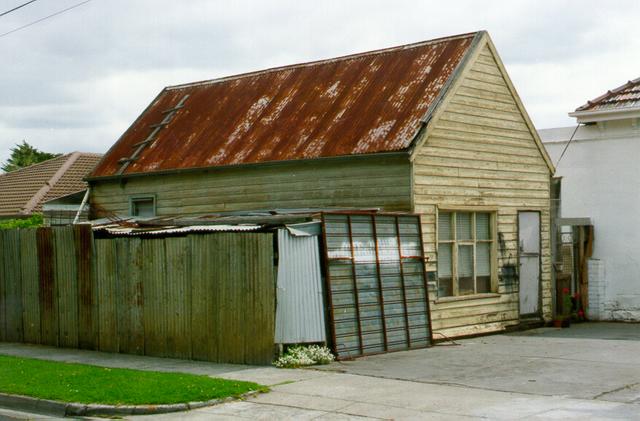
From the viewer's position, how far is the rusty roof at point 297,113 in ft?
62.0

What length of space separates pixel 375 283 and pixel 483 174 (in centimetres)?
455

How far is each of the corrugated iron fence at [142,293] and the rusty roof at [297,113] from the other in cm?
420

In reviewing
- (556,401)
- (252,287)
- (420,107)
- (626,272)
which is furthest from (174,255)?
(626,272)

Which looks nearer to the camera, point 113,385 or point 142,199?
point 113,385

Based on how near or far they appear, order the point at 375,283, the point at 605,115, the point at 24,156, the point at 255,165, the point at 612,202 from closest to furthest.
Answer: the point at 375,283, the point at 255,165, the point at 605,115, the point at 612,202, the point at 24,156

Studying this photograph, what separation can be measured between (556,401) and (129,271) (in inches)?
336

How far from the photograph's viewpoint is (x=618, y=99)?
2267 cm

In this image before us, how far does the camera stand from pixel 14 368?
1467 centimetres

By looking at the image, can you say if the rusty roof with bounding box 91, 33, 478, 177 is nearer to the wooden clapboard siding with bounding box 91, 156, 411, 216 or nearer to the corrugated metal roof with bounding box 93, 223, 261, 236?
the wooden clapboard siding with bounding box 91, 156, 411, 216

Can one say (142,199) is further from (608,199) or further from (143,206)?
(608,199)

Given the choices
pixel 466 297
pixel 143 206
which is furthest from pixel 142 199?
pixel 466 297

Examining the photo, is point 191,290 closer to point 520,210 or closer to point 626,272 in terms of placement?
point 520,210

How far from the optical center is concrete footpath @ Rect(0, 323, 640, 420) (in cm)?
1098

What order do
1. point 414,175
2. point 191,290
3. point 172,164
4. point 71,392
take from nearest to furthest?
1. point 71,392
2. point 191,290
3. point 414,175
4. point 172,164
